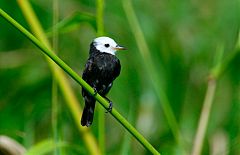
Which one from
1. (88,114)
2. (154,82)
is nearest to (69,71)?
(88,114)

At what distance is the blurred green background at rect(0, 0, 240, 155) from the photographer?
422cm

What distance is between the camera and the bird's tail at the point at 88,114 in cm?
270

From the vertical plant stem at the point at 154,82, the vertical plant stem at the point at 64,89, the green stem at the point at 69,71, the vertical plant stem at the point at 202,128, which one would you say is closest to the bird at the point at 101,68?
the vertical plant stem at the point at 64,89

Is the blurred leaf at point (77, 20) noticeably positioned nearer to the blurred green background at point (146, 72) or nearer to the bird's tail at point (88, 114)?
the bird's tail at point (88, 114)

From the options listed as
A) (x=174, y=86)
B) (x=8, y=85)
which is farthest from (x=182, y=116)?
(x=8, y=85)

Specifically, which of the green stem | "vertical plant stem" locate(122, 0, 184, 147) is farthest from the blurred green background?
the green stem

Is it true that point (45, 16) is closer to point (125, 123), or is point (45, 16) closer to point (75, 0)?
point (75, 0)

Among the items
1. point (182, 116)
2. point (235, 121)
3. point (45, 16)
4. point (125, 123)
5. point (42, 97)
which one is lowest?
point (125, 123)

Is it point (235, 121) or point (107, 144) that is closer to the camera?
point (235, 121)

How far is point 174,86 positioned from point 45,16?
1.13 meters

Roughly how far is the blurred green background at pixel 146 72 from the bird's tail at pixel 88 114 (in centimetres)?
98

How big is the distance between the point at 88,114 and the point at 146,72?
167 centimetres

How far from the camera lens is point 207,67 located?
482 centimetres

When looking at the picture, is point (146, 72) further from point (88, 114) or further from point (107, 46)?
point (88, 114)
